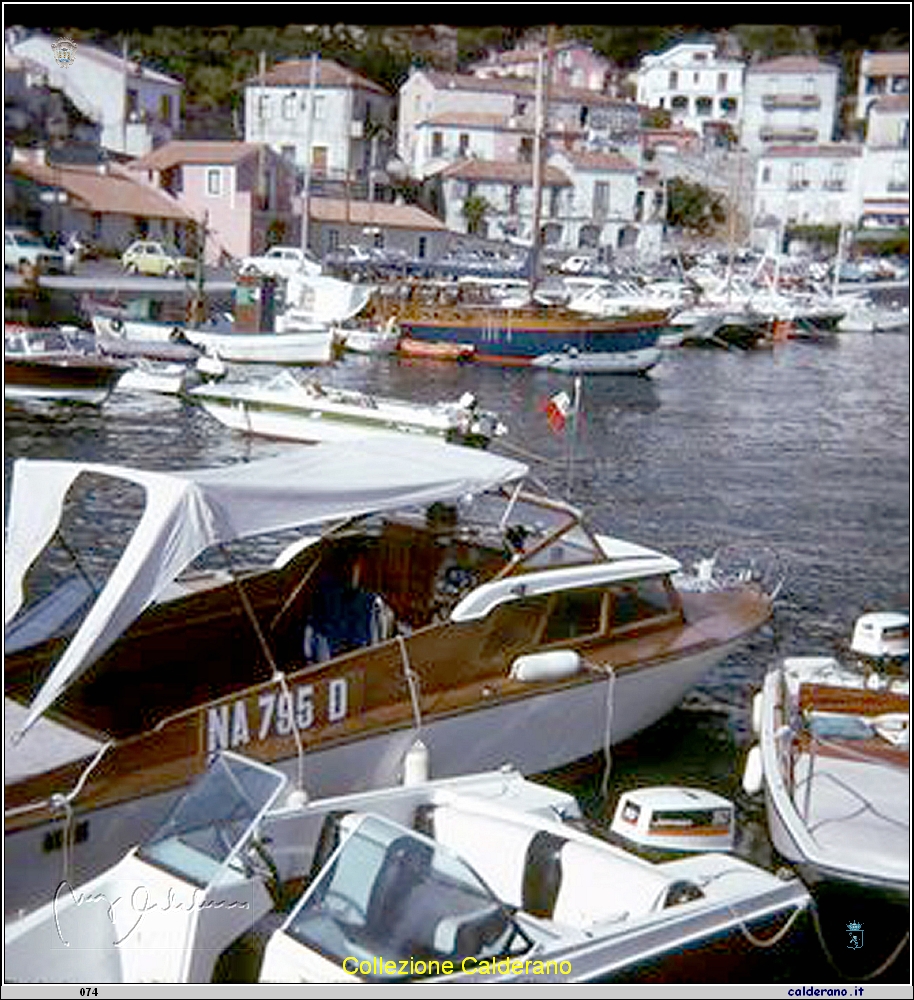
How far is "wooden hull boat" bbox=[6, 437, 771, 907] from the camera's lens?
16.1 feet

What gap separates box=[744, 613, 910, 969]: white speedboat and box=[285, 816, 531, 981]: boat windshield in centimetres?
144

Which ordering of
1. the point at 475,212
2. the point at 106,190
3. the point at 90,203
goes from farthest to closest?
the point at 475,212 < the point at 106,190 < the point at 90,203

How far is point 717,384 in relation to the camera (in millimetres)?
26031

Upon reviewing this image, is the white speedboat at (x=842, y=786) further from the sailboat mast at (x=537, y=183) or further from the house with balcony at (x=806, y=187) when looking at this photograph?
the sailboat mast at (x=537, y=183)

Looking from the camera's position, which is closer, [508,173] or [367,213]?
[367,213]

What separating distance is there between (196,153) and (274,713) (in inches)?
410

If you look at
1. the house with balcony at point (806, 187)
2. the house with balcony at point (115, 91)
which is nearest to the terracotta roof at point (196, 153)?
the house with balcony at point (115, 91)

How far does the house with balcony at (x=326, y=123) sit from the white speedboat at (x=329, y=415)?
105 inches

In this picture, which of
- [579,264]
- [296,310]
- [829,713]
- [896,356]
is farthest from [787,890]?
[896,356]

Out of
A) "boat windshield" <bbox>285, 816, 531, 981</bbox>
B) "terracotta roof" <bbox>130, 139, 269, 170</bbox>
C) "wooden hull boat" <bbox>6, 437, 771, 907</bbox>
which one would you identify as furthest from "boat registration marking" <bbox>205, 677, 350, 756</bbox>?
"terracotta roof" <bbox>130, 139, 269, 170</bbox>

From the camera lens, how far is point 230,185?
48.4 ft

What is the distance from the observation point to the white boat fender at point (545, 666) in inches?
246

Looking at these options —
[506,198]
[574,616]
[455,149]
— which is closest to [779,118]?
[506,198]

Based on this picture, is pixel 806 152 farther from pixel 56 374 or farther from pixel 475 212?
pixel 56 374
